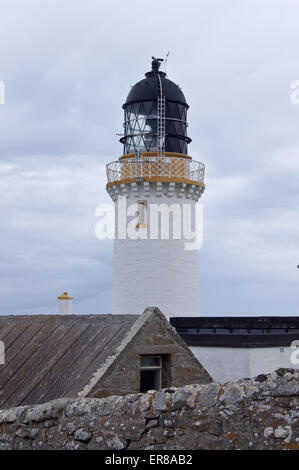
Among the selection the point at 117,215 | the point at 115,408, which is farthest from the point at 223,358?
the point at 115,408

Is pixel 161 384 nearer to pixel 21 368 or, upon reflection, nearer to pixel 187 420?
pixel 21 368

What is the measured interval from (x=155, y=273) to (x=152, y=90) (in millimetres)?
7540

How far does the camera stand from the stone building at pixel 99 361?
10.6 meters

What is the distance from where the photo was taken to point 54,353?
484 inches

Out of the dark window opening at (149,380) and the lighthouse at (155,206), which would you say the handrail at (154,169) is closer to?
the lighthouse at (155,206)

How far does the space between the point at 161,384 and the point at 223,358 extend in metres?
6.52

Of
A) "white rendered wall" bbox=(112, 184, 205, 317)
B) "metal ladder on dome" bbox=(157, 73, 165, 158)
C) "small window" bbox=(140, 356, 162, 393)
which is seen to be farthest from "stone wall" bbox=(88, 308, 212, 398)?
"metal ladder on dome" bbox=(157, 73, 165, 158)

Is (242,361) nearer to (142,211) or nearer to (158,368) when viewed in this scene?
(158,368)

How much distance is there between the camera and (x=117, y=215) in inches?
904

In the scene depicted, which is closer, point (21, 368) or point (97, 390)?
point (97, 390)

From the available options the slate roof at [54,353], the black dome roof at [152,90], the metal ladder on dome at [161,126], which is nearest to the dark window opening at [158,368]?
the slate roof at [54,353]

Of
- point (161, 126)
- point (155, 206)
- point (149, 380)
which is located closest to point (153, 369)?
point (149, 380)

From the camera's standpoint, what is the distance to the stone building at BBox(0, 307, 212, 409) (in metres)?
10.6
